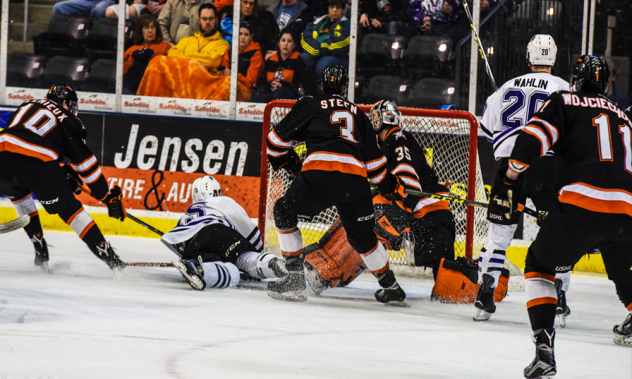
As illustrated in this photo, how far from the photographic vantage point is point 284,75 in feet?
23.0

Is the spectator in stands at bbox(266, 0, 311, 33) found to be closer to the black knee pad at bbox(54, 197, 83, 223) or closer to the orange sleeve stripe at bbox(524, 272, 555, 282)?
the black knee pad at bbox(54, 197, 83, 223)

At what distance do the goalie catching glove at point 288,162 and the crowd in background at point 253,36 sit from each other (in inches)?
113

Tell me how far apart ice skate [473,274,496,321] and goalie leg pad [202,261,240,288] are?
52.6 inches

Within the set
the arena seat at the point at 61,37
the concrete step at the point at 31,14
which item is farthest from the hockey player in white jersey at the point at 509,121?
the concrete step at the point at 31,14

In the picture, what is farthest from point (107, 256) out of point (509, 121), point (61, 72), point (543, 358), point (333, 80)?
point (61, 72)

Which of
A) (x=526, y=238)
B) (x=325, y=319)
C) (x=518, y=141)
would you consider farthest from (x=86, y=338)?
(x=526, y=238)

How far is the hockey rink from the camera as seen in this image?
252cm

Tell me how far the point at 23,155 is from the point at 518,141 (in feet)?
10.0

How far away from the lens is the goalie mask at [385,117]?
4492 mm

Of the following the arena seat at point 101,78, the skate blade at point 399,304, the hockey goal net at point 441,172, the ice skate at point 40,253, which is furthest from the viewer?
the arena seat at point 101,78

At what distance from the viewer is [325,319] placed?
3.51 metres

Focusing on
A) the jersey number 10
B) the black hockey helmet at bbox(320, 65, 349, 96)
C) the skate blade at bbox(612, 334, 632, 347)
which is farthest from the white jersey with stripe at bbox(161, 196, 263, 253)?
the jersey number 10

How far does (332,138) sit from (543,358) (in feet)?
5.72

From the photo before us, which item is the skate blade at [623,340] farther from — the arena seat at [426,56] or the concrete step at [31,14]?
the concrete step at [31,14]
